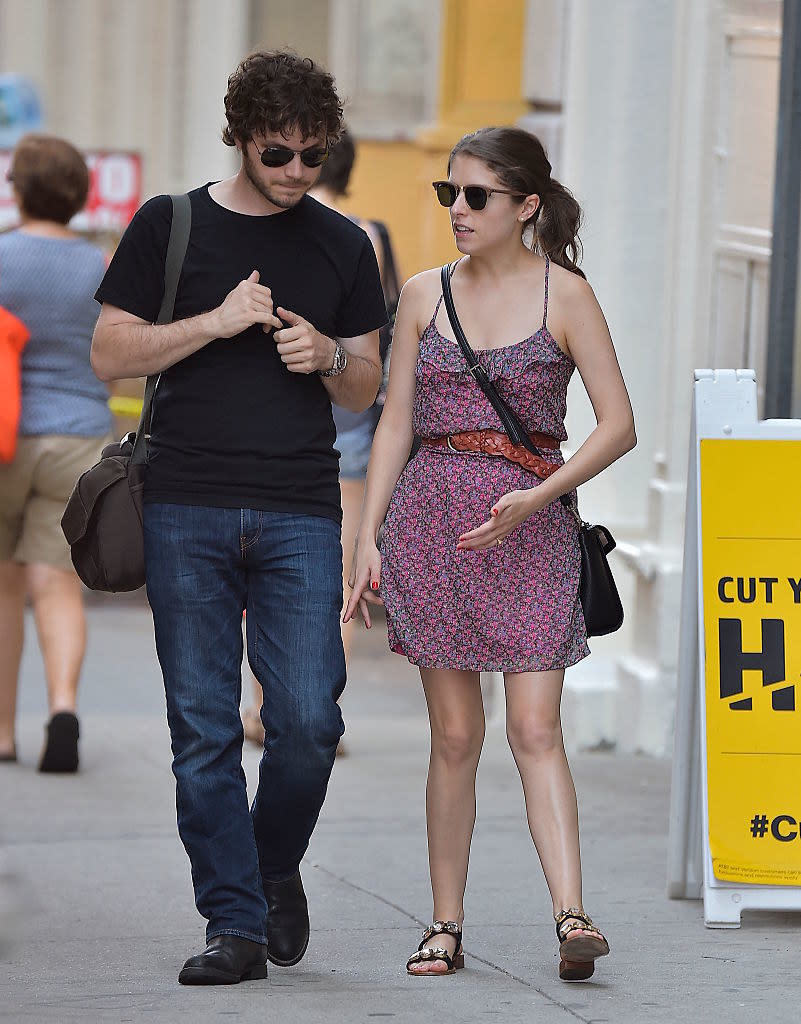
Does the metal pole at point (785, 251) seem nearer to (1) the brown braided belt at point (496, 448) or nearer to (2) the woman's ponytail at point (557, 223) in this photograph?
(2) the woman's ponytail at point (557, 223)

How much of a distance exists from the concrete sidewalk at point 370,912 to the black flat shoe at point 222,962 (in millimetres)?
30

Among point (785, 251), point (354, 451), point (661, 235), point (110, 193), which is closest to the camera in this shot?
point (785, 251)

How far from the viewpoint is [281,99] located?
4.30 m

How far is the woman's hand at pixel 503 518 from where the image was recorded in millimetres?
4418

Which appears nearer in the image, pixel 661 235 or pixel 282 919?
pixel 282 919

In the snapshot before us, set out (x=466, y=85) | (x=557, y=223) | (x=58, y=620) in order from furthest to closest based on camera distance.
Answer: (x=466, y=85) → (x=58, y=620) → (x=557, y=223)

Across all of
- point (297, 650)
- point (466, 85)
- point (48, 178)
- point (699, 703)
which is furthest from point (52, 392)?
point (466, 85)

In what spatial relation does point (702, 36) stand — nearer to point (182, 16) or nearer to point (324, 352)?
point (324, 352)

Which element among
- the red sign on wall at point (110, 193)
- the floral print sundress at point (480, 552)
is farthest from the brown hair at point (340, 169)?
the red sign on wall at point (110, 193)

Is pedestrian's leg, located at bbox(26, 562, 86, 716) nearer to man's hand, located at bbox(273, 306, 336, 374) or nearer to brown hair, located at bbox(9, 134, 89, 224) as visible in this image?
brown hair, located at bbox(9, 134, 89, 224)

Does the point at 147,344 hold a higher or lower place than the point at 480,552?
higher

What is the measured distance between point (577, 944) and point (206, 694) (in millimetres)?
913

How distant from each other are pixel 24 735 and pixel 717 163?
3266 millimetres

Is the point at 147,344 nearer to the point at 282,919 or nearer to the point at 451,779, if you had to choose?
the point at 451,779
